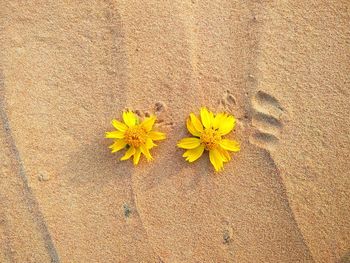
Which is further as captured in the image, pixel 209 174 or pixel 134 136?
pixel 209 174

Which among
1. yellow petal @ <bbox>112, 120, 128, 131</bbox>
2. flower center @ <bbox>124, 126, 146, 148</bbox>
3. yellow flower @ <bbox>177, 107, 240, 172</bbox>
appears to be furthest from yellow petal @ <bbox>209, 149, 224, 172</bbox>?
yellow petal @ <bbox>112, 120, 128, 131</bbox>

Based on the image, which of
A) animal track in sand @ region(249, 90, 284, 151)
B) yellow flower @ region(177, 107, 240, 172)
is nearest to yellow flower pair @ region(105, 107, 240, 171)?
yellow flower @ region(177, 107, 240, 172)

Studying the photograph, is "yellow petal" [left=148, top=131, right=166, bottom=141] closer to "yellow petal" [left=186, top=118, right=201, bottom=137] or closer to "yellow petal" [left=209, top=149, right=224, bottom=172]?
"yellow petal" [left=186, top=118, right=201, bottom=137]

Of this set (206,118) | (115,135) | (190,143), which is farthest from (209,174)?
(115,135)

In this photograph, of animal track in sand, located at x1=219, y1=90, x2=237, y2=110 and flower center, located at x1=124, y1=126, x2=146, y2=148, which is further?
animal track in sand, located at x1=219, y1=90, x2=237, y2=110

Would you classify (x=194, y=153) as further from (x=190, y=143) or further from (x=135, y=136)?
(x=135, y=136)

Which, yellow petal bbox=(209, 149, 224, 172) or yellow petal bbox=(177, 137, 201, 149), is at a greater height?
yellow petal bbox=(177, 137, 201, 149)

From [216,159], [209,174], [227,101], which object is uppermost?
[227,101]
